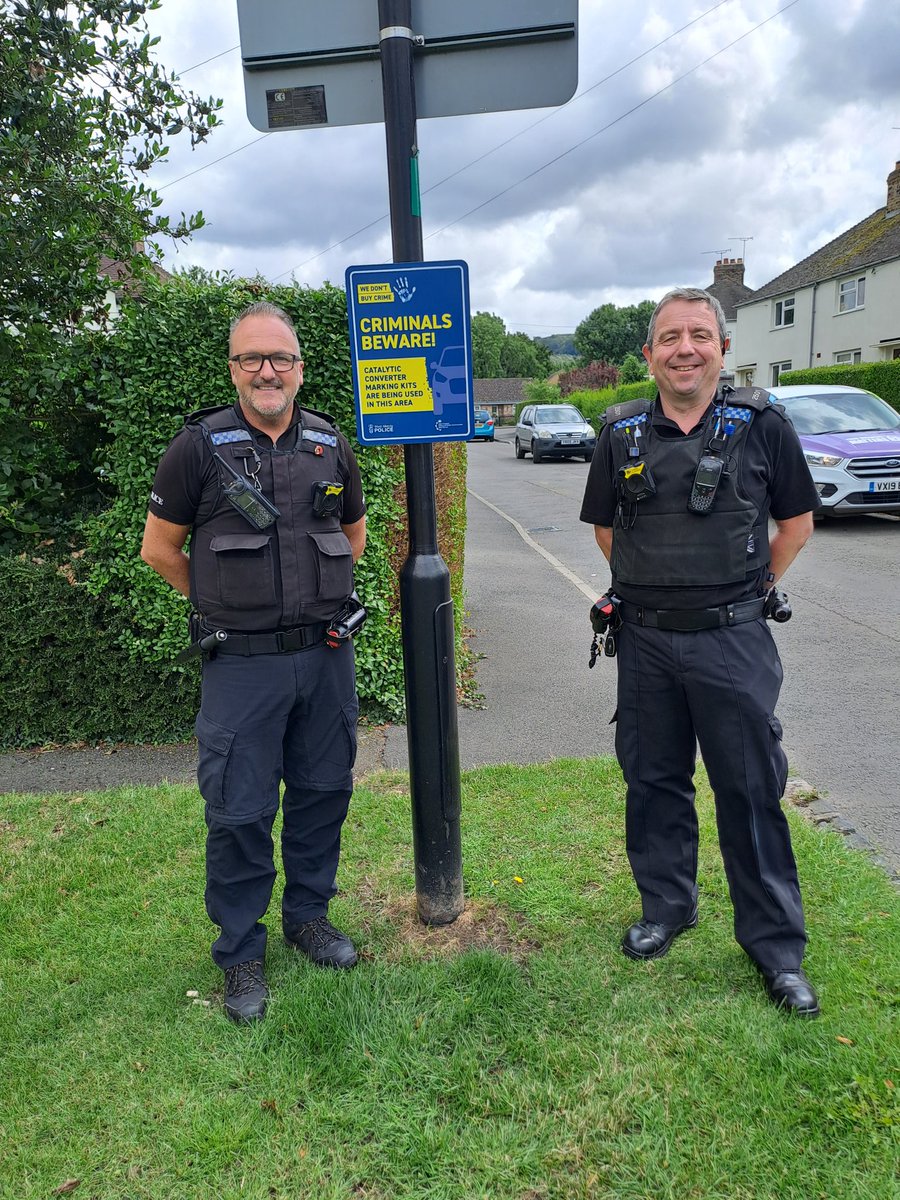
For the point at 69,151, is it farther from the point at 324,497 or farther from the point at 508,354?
the point at 508,354

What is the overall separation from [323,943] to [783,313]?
1464 inches

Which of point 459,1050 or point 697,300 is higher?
point 697,300

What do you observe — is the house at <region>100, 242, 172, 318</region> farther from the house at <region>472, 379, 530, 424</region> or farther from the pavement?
the house at <region>472, 379, 530, 424</region>

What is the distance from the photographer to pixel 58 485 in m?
5.14

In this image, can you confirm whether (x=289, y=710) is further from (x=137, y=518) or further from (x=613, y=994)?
(x=137, y=518)

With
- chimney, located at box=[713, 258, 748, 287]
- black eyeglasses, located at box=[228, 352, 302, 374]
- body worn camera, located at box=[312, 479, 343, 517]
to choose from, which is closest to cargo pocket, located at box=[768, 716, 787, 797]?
body worn camera, located at box=[312, 479, 343, 517]

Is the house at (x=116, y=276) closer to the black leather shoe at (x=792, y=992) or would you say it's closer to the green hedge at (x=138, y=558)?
the green hedge at (x=138, y=558)

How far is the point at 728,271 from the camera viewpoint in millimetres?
48312

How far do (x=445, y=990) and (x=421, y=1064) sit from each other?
346mm

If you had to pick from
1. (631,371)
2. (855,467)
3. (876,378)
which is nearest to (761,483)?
(855,467)

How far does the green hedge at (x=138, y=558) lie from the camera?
4727mm

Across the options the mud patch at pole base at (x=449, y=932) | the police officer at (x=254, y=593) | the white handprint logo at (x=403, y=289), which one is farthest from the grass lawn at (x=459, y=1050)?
the white handprint logo at (x=403, y=289)

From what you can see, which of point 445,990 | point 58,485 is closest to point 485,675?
point 58,485

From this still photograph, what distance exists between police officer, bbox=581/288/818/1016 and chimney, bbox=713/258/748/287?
50.8 metres
